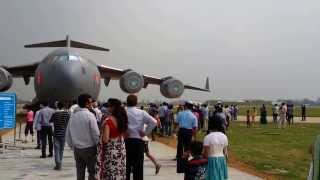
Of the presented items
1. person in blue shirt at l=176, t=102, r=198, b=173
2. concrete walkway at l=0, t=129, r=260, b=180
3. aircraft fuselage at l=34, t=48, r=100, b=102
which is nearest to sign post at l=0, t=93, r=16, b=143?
concrete walkway at l=0, t=129, r=260, b=180

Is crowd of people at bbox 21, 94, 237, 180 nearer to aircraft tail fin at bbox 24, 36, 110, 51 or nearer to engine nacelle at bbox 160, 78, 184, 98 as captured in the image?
engine nacelle at bbox 160, 78, 184, 98

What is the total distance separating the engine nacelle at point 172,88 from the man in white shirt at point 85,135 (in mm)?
25444

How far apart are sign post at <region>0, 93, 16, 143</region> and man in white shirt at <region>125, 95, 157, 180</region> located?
21.2 ft

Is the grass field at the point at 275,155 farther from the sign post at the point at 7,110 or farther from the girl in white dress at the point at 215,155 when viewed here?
the sign post at the point at 7,110

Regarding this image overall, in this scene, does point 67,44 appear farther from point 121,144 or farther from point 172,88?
point 121,144

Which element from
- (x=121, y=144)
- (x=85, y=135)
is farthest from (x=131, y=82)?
(x=121, y=144)

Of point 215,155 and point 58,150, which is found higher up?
point 215,155

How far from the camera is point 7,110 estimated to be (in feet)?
51.1

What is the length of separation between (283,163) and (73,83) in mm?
11874

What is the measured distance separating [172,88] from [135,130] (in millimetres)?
24888

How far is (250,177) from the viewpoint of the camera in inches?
480

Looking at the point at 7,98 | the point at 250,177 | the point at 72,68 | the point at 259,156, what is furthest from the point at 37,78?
the point at 250,177

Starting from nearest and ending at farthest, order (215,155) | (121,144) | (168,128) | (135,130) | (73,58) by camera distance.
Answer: (215,155)
(121,144)
(135,130)
(73,58)
(168,128)

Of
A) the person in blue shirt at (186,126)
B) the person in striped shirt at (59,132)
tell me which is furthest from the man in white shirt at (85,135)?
the person in blue shirt at (186,126)
